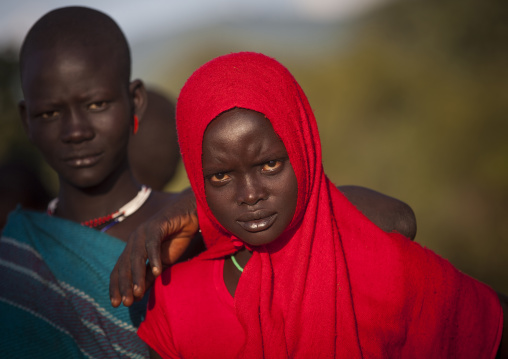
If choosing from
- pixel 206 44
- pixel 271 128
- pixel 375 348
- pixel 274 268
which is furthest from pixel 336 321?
pixel 206 44

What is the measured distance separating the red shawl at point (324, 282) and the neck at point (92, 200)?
3.16 feet

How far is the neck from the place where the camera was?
2711 mm

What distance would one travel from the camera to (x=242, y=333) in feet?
6.05

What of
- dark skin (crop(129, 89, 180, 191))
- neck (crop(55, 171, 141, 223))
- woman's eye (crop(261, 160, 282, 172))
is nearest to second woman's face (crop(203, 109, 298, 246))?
woman's eye (crop(261, 160, 282, 172))

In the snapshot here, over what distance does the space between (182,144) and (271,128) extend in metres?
0.35

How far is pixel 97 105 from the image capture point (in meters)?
2.53

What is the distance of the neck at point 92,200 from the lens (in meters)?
2.71

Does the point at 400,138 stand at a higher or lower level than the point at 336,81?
lower

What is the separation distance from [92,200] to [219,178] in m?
1.15

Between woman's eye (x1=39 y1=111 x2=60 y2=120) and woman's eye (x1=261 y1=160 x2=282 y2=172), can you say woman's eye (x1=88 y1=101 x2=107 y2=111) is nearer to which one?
woman's eye (x1=39 y1=111 x2=60 y2=120)

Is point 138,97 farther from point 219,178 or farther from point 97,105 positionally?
point 219,178

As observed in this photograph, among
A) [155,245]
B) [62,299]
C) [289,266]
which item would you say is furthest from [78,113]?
[289,266]

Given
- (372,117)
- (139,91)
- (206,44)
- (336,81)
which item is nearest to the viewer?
(139,91)

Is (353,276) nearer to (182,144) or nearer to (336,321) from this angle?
(336,321)
